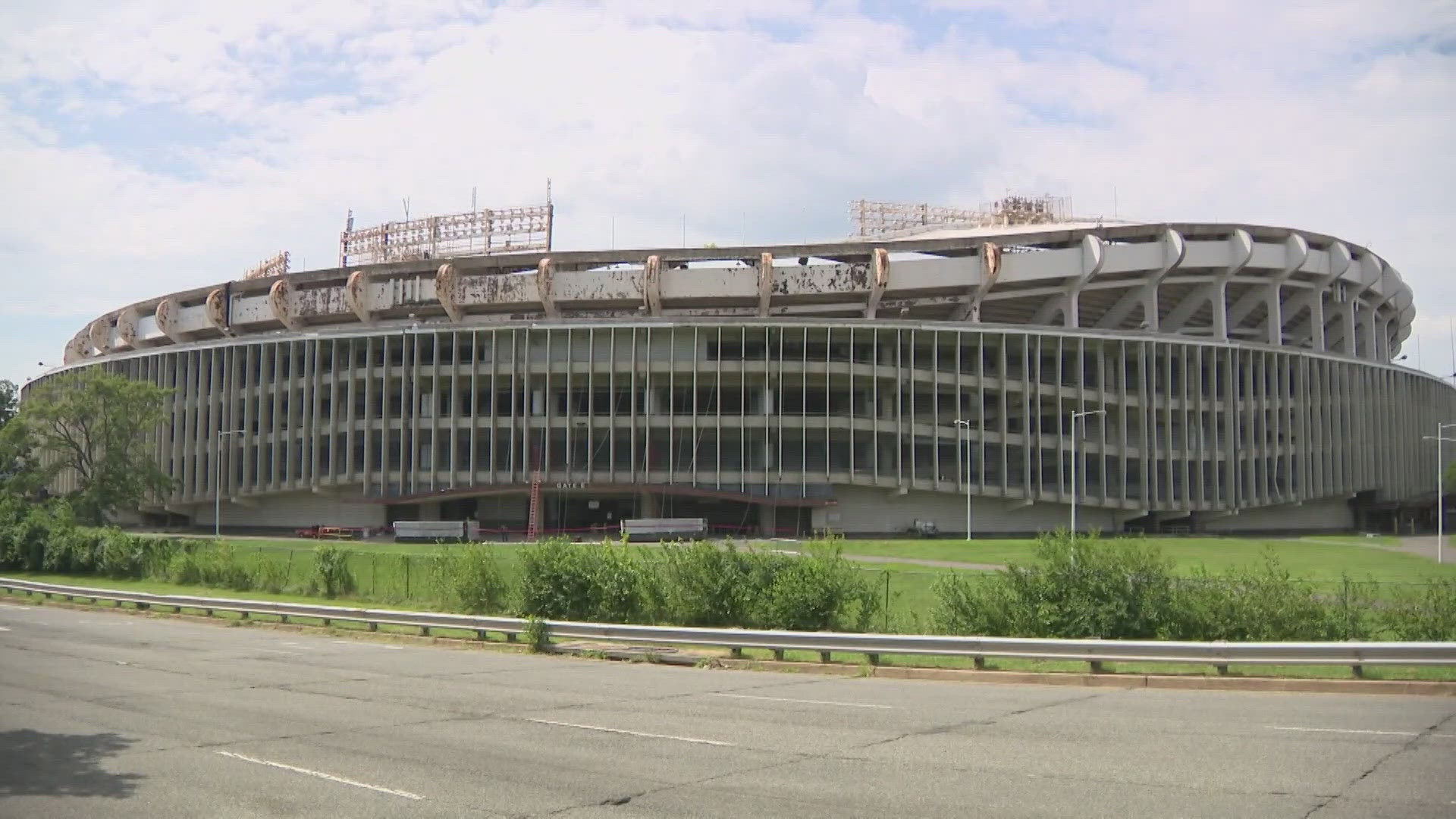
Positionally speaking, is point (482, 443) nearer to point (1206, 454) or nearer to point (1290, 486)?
point (1206, 454)

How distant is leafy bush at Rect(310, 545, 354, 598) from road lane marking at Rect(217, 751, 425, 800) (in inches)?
1039

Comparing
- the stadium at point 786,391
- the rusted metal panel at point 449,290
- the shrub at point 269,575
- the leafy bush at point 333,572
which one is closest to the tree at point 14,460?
the stadium at point 786,391

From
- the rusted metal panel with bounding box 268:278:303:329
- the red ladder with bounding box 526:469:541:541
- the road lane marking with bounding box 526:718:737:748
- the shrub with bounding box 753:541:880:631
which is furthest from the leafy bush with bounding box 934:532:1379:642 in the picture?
the rusted metal panel with bounding box 268:278:303:329

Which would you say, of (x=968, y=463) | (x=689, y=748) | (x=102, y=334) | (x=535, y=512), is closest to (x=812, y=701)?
(x=689, y=748)

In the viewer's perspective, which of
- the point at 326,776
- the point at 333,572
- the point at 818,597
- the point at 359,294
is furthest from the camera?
the point at 359,294

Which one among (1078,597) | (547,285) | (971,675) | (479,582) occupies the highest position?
(547,285)

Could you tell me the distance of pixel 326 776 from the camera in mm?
11055

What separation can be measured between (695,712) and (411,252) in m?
83.8

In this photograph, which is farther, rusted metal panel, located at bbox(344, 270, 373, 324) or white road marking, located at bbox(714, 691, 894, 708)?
rusted metal panel, located at bbox(344, 270, 373, 324)

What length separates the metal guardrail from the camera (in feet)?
55.0

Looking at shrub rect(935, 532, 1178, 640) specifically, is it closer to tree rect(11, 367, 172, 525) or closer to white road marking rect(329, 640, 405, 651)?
white road marking rect(329, 640, 405, 651)

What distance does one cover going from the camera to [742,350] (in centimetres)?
7206

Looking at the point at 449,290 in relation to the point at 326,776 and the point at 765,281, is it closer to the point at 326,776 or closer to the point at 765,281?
the point at 765,281

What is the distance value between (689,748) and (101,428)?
7648 cm
